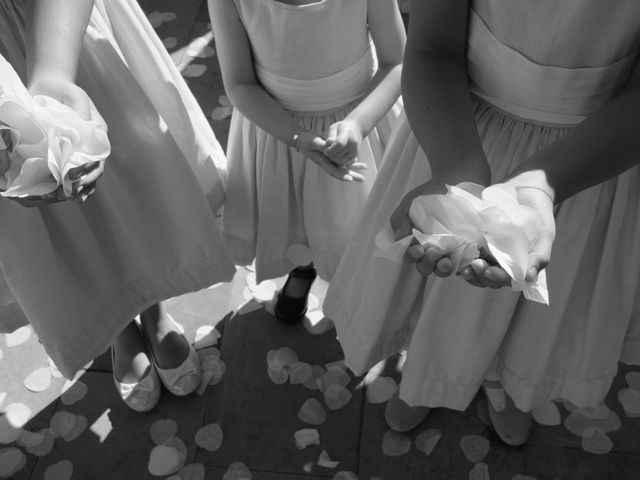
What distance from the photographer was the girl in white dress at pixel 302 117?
1.49 meters

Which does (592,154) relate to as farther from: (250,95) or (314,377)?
(314,377)

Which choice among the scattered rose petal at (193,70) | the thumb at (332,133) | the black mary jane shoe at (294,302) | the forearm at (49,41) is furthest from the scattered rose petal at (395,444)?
the scattered rose petal at (193,70)

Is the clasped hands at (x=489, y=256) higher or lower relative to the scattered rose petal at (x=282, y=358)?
higher

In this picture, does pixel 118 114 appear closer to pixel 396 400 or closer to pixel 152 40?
pixel 152 40

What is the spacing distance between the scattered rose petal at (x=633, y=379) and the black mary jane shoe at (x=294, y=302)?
0.95 metres

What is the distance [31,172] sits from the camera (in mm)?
1103

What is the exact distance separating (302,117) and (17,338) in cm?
119

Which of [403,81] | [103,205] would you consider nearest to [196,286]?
[103,205]

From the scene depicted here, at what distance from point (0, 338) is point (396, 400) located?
126 centimetres

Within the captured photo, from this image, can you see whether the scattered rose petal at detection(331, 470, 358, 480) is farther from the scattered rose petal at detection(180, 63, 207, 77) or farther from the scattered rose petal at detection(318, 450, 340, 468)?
the scattered rose petal at detection(180, 63, 207, 77)

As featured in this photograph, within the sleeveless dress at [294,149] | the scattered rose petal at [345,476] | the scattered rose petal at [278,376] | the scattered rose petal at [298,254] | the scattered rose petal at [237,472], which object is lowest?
the scattered rose petal at [237,472]

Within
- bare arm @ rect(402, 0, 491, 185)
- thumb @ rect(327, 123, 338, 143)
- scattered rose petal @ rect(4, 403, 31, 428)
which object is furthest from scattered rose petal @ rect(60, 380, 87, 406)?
bare arm @ rect(402, 0, 491, 185)

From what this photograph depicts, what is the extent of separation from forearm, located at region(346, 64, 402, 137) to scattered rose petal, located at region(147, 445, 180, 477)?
1009mm

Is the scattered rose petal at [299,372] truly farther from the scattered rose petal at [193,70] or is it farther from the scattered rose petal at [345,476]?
the scattered rose petal at [193,70]
